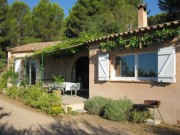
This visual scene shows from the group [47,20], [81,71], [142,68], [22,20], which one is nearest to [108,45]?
[142,68]

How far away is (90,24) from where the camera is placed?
25203mm

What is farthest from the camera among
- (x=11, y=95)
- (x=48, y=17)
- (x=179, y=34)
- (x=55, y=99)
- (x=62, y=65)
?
(x=48, y=17)

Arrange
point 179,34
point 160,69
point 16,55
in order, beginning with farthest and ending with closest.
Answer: point 16,55
point 160,69
point 179,34

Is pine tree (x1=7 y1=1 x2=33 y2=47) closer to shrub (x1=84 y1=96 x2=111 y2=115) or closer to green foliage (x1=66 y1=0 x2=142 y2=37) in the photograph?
green foliage (x1=66 y1=0 x2=142 y2=37)

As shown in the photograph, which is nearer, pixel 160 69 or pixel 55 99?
pixel 160 69

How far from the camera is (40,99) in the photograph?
1199 centimetres

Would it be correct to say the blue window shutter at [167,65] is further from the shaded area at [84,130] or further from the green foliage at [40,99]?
the green foliage at [40,99]

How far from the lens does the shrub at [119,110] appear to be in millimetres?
9594

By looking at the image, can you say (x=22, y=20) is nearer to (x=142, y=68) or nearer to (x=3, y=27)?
(x=3, y=27)

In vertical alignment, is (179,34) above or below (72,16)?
below

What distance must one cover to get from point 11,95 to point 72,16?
17069 millimetres

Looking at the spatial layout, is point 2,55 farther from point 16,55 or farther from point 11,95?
point 11,95

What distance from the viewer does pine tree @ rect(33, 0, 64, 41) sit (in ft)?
108

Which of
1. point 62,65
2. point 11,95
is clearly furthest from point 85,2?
point 11,95
